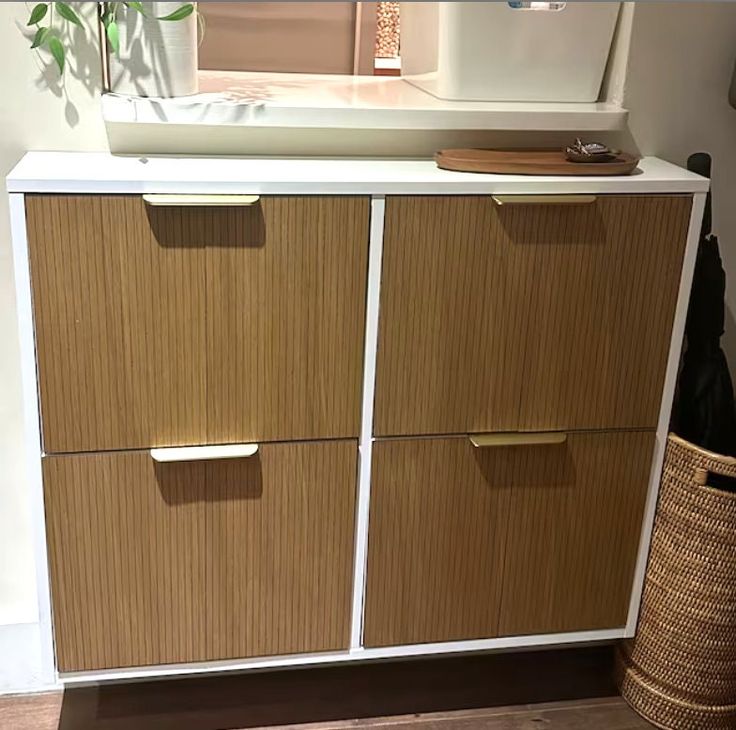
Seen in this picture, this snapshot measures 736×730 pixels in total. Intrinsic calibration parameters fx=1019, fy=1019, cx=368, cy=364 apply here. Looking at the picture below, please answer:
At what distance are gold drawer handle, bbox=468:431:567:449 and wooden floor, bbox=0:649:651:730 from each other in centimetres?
58

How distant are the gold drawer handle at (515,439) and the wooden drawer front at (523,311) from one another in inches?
0.5

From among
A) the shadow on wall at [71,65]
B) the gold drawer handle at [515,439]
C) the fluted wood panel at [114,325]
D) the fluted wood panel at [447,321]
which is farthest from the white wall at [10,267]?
the gold drawer handle at [515,439]

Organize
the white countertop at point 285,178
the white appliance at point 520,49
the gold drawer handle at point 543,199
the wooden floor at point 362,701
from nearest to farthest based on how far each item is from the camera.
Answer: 1. the white countertop at point 285,178
2. the gold drawer handle at point 543,199
3. the white appliance at point 520,49
4. the wooden floor at point 362,701

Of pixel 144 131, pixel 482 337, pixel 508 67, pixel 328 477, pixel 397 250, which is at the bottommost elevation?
pixel 328 477

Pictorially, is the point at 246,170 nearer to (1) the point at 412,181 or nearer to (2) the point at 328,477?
(1) the point at 412,181

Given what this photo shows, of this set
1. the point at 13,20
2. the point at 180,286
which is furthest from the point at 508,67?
the point at 13,20

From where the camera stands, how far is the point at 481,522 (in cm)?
169

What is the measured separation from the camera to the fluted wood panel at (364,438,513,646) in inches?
64.3

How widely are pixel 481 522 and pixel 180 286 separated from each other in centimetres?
64

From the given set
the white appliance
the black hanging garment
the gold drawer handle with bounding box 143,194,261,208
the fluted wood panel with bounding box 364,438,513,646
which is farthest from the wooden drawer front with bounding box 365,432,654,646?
the white appliance

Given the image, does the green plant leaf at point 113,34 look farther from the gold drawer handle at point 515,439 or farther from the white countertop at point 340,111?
the gold drawer handle at point 515,439

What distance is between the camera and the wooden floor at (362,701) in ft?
6.04

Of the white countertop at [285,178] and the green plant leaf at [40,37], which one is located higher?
the green plant leaf at [40,37]

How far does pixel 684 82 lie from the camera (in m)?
1.71
